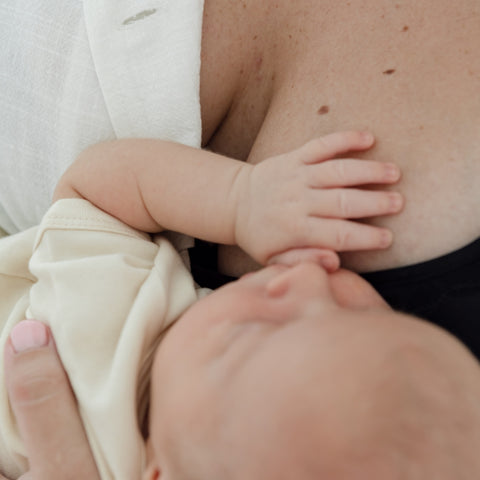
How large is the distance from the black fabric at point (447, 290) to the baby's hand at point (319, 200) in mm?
56

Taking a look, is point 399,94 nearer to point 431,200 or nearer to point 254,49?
point 431,200

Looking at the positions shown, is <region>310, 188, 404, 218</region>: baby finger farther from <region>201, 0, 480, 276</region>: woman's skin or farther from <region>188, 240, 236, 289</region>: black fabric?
<region>188, 240, 236, 289</region>: black fabric

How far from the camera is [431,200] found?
72 cm

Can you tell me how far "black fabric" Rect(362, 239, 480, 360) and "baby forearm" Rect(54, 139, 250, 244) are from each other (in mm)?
270

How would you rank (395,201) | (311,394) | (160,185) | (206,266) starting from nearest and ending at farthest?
(311,394) < (395,201) < (160,185) < (206,266)

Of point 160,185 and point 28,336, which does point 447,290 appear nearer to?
point 160,185

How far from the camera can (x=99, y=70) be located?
0.89 m

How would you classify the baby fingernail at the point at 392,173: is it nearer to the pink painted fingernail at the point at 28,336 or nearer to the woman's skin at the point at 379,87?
the woman's skin at the point at 379,87

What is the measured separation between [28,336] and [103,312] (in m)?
0.11

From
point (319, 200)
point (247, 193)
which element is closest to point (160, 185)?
point (247, 193)

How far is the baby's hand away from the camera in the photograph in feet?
2.33

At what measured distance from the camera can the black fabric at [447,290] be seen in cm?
70

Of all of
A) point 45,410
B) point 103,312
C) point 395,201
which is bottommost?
point 45,410

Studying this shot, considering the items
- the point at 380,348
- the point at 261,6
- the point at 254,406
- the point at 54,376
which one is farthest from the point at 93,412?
the point at 261,6
